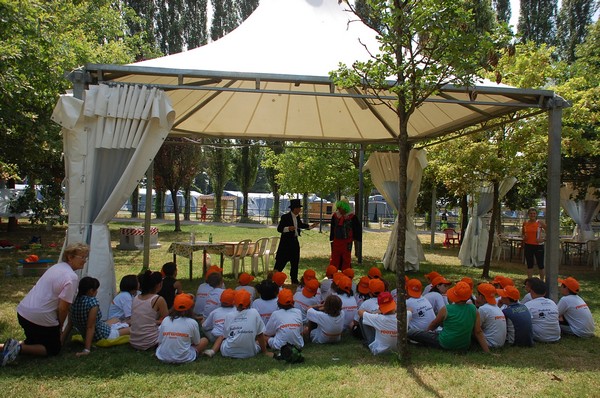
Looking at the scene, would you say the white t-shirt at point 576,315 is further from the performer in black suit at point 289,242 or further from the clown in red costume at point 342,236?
the performer in black suit at point 289,242

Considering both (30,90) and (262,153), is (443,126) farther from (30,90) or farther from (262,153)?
(262,153)

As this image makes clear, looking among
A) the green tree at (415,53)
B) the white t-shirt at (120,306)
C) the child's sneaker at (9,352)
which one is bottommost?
the child's sneaker at (9,352)

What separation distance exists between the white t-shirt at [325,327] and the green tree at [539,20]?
30531mm

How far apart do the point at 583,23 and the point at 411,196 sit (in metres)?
24.1

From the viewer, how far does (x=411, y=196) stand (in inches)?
450

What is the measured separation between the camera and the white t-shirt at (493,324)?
5.50m

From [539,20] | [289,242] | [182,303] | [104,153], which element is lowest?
[182,303]

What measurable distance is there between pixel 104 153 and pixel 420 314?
4251 millimetres

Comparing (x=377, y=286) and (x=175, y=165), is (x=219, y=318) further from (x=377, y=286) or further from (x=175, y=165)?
(x=175, y=165)

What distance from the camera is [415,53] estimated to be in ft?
16.3

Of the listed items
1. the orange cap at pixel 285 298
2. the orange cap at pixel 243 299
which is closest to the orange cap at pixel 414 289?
the orange cap at pixel 285 298

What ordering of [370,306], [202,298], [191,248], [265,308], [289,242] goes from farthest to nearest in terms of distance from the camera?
[289,242] < [191,248] < [202,298] < [370,306] < [265,308]

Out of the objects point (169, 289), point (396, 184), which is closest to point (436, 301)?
point (169, 289)

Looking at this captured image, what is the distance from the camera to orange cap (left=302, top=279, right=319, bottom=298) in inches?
239
